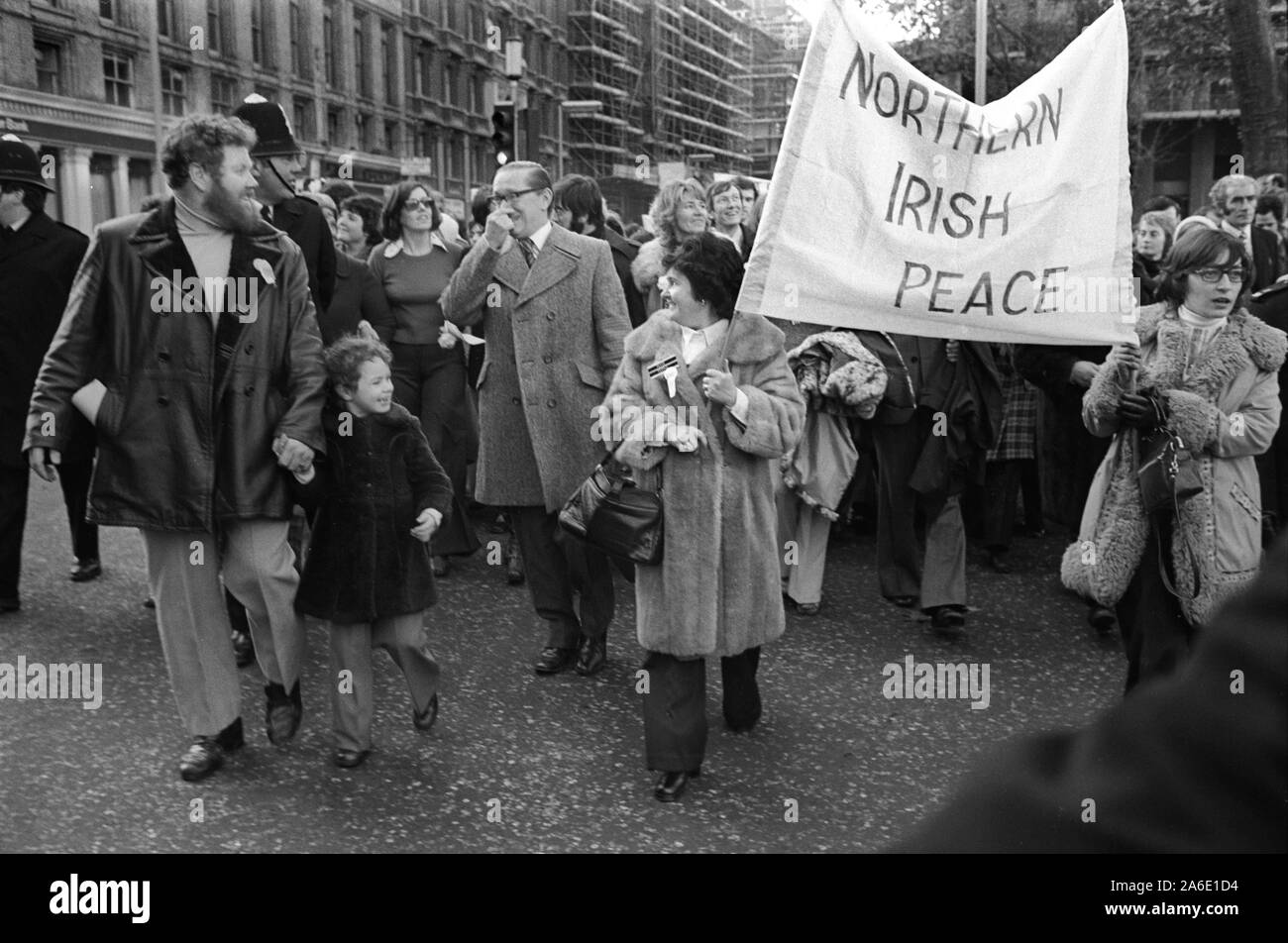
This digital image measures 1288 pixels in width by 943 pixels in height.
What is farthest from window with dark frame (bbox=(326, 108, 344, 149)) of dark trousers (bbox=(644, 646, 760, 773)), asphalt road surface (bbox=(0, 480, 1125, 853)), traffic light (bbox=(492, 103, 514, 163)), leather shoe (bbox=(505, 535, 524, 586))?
dark trousers (bbox=(644, 646, 760, 773))

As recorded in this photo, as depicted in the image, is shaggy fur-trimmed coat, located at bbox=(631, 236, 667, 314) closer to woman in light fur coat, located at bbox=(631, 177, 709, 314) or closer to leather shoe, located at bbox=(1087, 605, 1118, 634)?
woman in light fur coat, located at bbox=(631, 177, 709, 314)

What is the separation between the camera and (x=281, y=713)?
4855 mm

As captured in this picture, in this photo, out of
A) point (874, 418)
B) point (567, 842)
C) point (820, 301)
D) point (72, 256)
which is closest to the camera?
point (567, 842)

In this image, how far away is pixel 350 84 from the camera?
159ft

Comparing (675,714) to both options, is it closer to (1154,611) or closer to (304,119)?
(1154,611)

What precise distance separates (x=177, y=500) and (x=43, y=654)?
189 centimetres

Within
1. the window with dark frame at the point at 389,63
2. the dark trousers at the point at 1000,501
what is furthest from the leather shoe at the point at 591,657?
the window with dark frame at the point at 389,63

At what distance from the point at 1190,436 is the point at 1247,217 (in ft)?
15.8

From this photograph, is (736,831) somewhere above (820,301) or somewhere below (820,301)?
below

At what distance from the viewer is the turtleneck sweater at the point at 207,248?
4.62 metres

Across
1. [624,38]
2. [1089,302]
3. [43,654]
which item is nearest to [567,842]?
[1089,302]

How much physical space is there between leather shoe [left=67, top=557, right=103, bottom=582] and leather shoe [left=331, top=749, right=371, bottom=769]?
306 centimetres

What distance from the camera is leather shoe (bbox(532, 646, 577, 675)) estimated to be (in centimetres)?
575
